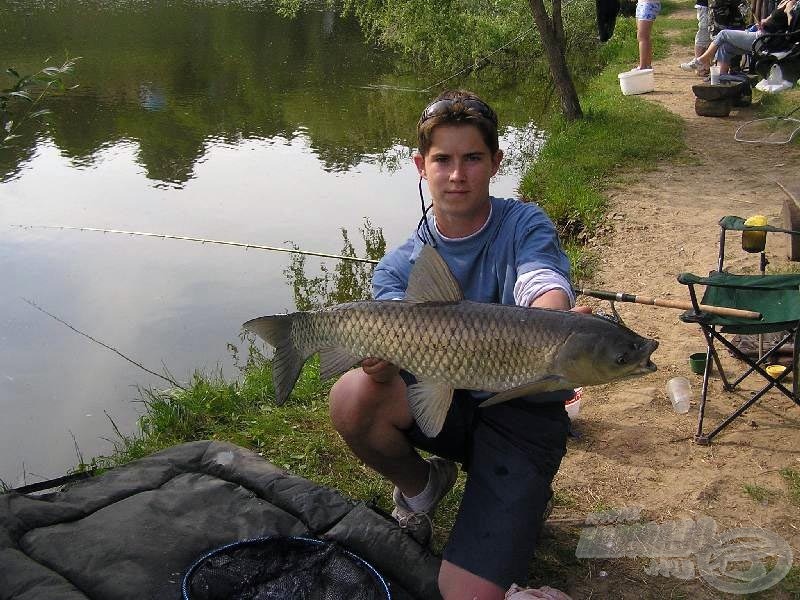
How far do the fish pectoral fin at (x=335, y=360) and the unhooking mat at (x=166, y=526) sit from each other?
610 mm

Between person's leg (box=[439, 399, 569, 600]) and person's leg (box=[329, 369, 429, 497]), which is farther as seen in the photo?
person's leg (box=[329, 369, 429, 497])

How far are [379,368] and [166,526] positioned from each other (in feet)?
2.78

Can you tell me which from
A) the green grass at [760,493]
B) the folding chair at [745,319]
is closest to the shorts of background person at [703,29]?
the folding chair at [745,319]

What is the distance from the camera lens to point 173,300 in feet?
18.1

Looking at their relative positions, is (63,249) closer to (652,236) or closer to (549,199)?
(549,199)

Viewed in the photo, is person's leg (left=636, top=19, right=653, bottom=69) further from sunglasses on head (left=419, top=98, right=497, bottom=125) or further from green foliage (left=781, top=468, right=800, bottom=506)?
sunglasses on head (left=419, top=98, right=497, bottom=125)

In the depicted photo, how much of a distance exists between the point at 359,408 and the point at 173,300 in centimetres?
334

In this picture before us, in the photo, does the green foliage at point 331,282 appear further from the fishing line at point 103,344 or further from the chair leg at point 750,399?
the chair leg at point 750,399

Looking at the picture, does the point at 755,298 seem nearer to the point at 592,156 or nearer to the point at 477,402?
the point at 477,402

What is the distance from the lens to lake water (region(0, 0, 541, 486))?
15.1 feet

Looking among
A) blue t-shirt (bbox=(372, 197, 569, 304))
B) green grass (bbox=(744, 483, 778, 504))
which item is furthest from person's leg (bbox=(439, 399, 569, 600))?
green grass (bbox=(744, 483, 778, 504))

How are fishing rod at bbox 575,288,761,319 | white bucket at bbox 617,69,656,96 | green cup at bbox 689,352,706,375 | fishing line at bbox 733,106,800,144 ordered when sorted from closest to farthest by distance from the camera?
fishing rod at bbox 575,288,761,319, green cup at bbox 689,352,706,375, fishing line at bbox 733,106,800,144, white bucket at bbox 617,69,656,96

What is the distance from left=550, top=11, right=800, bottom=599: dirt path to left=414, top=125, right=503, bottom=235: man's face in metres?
1.09

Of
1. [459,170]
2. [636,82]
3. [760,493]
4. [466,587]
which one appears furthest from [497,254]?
[636,82]
